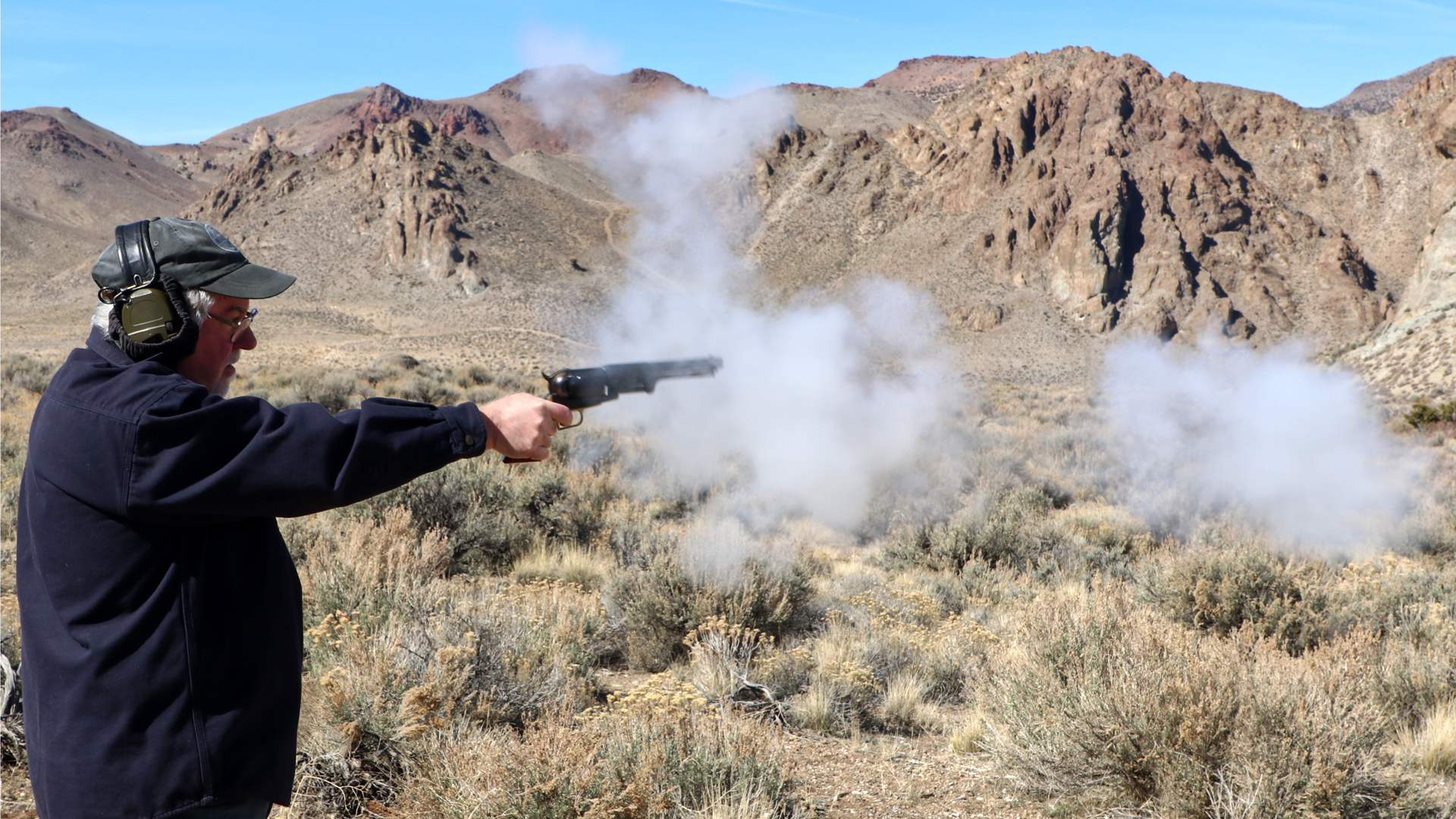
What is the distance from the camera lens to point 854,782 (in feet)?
13.8

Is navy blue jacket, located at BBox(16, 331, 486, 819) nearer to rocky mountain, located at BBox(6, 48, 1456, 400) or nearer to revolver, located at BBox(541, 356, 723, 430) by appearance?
revolver, located at BBox(541, 356, 723, 430)

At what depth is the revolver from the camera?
3.02 meters

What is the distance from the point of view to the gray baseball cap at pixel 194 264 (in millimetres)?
1950

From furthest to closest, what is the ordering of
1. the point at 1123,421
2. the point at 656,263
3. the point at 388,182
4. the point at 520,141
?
1. the point at 520,141
2. the point at 388,182
3. the point at 656,263
4. the point at 1123,421

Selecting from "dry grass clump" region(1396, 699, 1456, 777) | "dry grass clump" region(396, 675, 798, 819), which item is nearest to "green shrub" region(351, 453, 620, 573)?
"dry grass clump" region(396, 675, 798, 819)

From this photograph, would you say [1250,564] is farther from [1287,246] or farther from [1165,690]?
[1287,246]

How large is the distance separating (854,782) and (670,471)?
743 cm

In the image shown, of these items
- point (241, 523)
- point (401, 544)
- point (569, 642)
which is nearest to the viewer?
point (241, 523)

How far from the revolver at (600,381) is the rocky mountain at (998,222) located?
37.2 metres

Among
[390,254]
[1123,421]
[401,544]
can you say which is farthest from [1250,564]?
[390,254]

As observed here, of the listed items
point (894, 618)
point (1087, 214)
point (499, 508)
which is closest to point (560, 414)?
point (894, 618)

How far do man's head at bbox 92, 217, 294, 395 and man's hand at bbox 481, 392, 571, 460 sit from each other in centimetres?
53

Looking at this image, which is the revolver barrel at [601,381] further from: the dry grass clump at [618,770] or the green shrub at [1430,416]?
the green shrub at [1430,416]

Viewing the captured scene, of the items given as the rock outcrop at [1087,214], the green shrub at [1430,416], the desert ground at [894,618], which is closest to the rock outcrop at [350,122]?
the rock outcrop at [1087,214]
